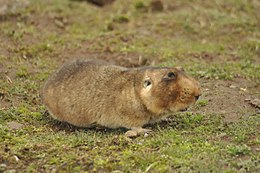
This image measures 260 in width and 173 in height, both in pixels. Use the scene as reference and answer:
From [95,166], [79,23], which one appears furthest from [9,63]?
[95,166]

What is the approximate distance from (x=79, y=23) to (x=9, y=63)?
256 centimetres

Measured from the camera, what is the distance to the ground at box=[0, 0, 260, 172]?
18.2 feet

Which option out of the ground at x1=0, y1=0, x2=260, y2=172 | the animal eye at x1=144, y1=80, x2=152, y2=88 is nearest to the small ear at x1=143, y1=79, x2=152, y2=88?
the animal eye at x1=144, y1=80, x2=152, y2=88

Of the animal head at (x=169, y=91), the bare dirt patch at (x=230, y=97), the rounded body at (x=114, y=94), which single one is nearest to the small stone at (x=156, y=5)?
the bare dirt patch at (x=230, y=97)

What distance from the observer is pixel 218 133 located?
629 cm

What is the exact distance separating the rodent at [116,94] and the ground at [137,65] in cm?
18

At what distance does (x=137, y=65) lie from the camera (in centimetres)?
940

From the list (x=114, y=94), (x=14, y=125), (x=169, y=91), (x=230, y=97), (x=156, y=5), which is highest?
(x=156, y=5)

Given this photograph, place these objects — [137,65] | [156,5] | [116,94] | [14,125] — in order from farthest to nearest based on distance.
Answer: [156,5] → [137,65] → [14,125] → [116,94]

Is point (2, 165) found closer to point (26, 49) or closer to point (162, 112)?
point (162, 112)

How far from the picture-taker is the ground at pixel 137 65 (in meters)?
5.54

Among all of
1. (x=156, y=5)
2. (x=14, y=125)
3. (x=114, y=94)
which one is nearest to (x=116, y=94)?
(x=114, y=94)

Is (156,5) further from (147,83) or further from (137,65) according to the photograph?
(147,83)

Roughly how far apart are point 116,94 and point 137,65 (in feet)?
9.25
